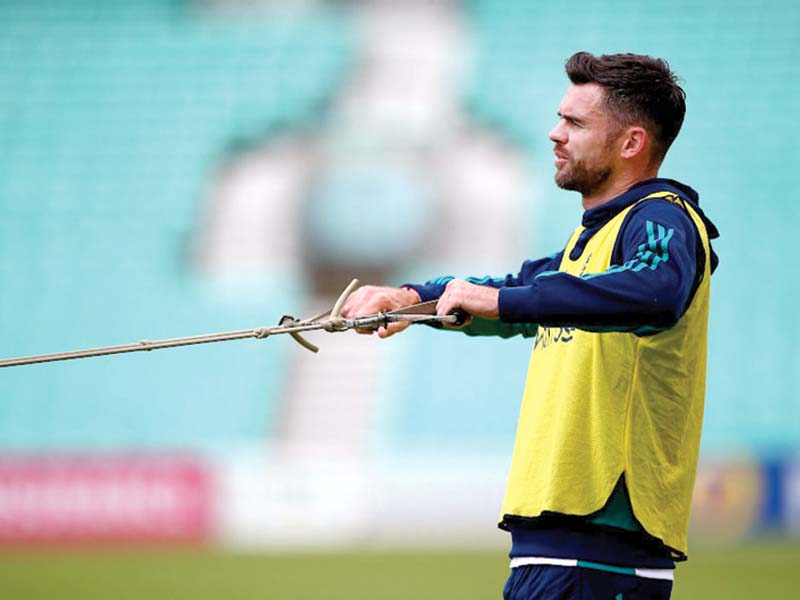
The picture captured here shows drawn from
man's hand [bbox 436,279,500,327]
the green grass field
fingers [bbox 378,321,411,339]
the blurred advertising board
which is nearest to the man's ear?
man's hand [bbox 436,279,500,327]

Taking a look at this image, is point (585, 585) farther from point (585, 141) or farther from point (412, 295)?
point (585, 141)

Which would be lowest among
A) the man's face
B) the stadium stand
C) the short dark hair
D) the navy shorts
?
the navy shorts

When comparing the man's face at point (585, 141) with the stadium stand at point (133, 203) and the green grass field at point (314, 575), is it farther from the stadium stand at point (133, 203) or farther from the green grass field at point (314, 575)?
the stadium stand at point (133, 203)

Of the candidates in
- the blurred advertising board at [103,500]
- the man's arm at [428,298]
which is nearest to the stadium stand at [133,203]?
the blurred advertising board at [103,500]

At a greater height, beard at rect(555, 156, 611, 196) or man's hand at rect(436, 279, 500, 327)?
beard at rect(555, 156, 611, 196)

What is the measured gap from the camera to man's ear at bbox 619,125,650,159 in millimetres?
2971

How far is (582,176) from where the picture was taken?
3.02m

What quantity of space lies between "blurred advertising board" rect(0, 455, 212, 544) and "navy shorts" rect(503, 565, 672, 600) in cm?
1070

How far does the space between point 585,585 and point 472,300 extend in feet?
2.21

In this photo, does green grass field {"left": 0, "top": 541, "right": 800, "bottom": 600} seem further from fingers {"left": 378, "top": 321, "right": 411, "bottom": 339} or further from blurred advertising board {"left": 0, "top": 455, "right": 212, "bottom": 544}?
fingers {"left": 378, "top": 321, "right": 411, "bottom": 339}

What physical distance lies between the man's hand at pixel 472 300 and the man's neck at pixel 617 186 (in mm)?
463

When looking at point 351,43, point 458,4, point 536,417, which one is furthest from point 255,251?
point 536,417

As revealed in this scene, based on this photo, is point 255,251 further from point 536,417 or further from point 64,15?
point 536,417

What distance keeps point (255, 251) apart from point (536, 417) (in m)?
14.3
